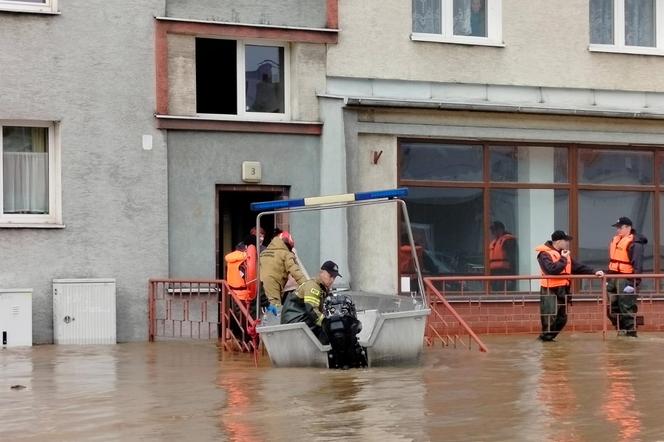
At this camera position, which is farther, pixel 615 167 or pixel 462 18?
pixel 615 167

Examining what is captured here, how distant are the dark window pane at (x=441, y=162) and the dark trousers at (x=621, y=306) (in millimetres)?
3183

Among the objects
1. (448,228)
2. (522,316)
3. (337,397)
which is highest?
(448,228)

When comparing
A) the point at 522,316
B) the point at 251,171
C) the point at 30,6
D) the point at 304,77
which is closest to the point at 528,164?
the point at 522,316

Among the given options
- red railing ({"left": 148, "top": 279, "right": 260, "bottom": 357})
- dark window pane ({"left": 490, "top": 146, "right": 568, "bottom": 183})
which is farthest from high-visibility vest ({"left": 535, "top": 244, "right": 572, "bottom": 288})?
red railing ({"left": 148, "top": 279, "right": 260, "bottom": 357})

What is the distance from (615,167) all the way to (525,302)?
11.9ft

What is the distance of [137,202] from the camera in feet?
67.2

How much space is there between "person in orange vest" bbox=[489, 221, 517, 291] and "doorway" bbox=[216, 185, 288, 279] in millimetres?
3707

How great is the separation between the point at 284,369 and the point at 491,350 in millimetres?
3758

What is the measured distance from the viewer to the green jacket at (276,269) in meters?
17.8

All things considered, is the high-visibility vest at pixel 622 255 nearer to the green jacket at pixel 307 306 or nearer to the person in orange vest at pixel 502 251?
the person in orange vest at pixel 502 251

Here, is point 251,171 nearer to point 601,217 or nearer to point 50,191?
point 50,191

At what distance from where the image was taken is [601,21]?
23.9 m

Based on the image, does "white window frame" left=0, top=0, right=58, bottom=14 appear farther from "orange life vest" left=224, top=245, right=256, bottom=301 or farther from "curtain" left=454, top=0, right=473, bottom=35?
"curtain" left=454, top=0, right=473, bottom=35

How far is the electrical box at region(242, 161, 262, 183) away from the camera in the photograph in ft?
68.9
